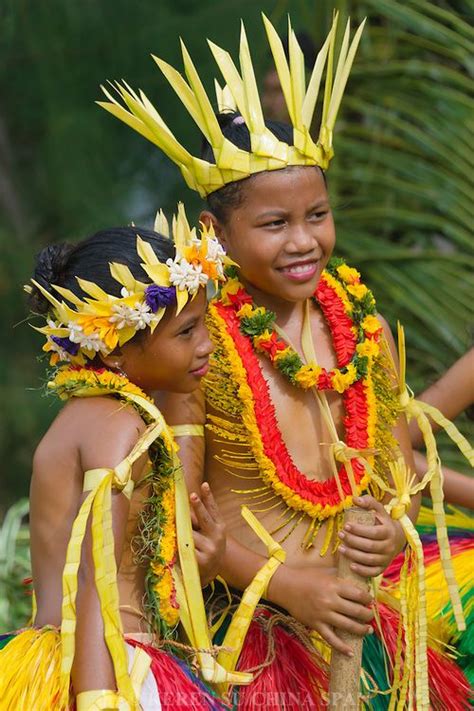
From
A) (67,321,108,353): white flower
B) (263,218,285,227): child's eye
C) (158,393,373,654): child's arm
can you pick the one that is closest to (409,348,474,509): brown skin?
(158,393,373,654): child's arm

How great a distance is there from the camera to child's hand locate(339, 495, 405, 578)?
2492 mm

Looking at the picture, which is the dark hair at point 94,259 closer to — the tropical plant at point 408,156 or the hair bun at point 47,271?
the hair bun at point 47,271

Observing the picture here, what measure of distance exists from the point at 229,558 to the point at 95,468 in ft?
1.69

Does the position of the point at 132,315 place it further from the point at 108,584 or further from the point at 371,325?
the point at 371,325

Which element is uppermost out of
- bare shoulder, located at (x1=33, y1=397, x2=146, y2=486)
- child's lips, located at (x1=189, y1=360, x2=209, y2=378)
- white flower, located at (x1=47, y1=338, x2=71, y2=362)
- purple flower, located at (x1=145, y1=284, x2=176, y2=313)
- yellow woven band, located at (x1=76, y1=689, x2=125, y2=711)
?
purple flower, located at (x1=145, y1=284, x2=176, y2=313)

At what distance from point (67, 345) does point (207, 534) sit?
441 mm

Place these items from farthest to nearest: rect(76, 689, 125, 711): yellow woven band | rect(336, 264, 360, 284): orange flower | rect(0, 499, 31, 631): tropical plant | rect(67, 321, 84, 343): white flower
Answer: rect(0, 499, 31, 631): tropical plant
rect(336, 264, 360, 284): orange flower
rect(67, 321, 84, 343): white flower
rect(76, 689, 125, 711): yellow woven band

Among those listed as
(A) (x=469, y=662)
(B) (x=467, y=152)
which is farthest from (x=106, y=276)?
(B) (x=467, y=152)

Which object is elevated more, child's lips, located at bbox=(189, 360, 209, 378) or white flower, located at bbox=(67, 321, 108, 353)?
white flower, located at bbox=(67, 321, 108, 353)

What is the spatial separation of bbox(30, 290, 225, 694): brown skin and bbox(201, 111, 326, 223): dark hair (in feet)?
1.00

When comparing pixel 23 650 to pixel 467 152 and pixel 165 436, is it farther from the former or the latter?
pixel 467 152

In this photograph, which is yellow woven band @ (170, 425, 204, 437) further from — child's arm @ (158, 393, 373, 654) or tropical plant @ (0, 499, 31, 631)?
tropical plant @ (0, 499, 31, 631)

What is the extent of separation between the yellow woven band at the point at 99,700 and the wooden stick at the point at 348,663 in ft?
1.45

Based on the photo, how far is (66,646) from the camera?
7.17 ft
